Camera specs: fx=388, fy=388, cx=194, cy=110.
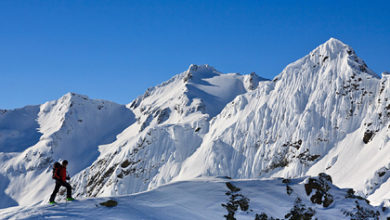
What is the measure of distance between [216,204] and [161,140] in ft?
319

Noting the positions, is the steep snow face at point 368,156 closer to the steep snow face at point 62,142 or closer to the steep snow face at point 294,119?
the steep snow face at point 294,119

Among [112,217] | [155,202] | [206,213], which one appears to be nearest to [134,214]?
[112,217]

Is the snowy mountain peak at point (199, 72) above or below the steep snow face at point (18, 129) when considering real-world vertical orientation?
above

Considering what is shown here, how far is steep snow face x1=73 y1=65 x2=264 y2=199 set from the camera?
11038 cm

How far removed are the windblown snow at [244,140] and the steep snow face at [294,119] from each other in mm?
258

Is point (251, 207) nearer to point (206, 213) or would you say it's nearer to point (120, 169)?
point (206, 213)

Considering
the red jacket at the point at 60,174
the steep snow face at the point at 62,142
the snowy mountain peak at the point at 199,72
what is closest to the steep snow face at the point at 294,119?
the snowy mountain peak at the point at 199,72

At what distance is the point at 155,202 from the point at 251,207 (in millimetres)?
5589

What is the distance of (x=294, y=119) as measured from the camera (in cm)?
10081

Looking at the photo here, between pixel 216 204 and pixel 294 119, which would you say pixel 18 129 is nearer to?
pixel 294 119

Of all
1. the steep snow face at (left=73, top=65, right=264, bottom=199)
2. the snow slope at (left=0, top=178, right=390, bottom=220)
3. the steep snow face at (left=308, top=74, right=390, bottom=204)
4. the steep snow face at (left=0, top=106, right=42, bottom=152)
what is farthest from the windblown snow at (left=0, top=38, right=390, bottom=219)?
the snow slope at (left=0, top=178, right=390, bottom=220)

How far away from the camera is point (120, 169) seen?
11331cm

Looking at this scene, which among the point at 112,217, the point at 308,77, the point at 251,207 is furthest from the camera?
the point at 308,77

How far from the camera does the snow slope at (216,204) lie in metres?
18.8
